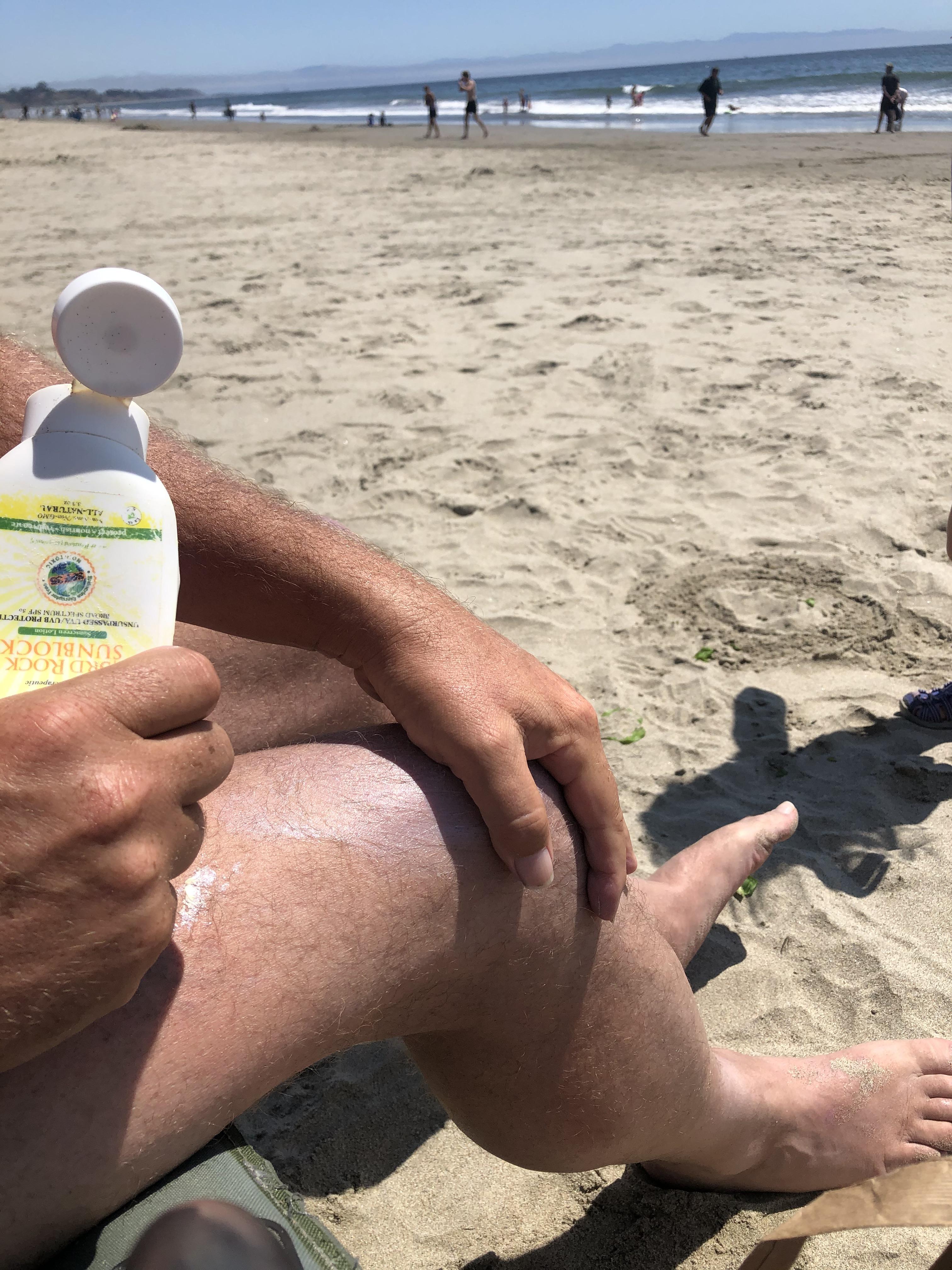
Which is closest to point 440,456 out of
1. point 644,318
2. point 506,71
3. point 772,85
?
point 644,318

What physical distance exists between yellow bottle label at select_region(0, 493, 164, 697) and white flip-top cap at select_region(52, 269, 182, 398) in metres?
0.12

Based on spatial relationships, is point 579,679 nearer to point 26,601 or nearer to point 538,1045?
point 538,1045

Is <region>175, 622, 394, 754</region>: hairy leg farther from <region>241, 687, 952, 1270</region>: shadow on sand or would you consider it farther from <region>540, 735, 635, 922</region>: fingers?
<region>241, 687, 952, 1270</region>: shadow on sand

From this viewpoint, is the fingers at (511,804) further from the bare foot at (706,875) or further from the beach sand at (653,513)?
the bare foot at (706,875)

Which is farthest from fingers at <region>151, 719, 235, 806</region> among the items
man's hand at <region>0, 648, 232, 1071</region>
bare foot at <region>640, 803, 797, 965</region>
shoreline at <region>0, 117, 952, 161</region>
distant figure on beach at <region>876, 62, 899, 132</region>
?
distant figure on beach at <region>876, 62, 899, 132</region>

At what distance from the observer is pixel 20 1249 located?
80 cm

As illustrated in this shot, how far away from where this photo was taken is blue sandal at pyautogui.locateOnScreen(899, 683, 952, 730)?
2412mm

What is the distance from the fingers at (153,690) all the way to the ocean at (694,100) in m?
22.5

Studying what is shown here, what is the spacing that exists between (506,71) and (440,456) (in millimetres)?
208141

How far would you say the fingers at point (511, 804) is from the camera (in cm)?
102

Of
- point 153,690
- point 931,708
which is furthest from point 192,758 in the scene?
point 931,708

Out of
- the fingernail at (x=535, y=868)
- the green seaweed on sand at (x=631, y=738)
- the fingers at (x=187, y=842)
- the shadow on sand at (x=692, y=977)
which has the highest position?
the fingers at (x=187, y=842)

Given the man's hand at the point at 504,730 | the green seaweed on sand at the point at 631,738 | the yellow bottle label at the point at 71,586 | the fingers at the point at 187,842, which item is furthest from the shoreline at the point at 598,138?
the fingers at the point at 187,842

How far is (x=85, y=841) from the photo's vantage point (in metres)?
0.72
